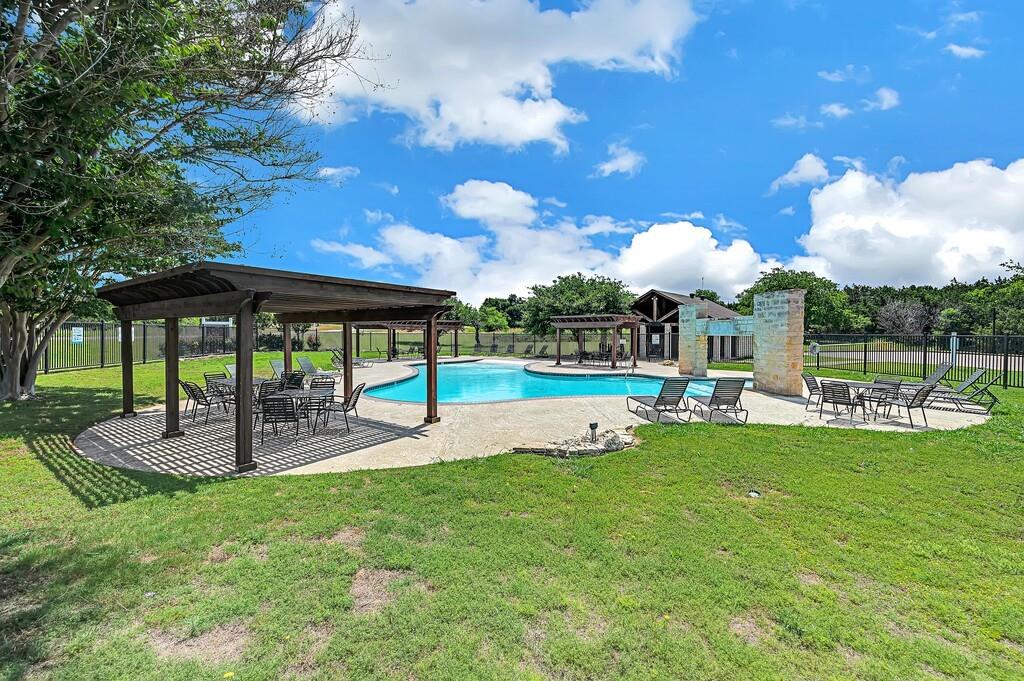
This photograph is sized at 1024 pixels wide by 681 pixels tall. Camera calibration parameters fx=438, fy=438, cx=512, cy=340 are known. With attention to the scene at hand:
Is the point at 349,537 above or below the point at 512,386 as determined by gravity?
above

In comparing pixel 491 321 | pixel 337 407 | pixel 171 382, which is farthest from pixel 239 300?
pixel 491 321

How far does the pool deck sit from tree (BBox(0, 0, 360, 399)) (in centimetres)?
279

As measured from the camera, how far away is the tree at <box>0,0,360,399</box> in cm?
380

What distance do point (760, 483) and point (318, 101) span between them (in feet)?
23.6

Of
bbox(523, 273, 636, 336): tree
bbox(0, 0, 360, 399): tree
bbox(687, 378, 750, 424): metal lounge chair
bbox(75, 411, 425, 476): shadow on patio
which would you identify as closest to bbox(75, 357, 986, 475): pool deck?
bbox(75, 411, 425, 476): shadow on patio

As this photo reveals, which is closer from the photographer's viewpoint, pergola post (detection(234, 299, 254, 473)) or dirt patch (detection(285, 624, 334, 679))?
dirt patch (detection(285, 624, 334, 679))

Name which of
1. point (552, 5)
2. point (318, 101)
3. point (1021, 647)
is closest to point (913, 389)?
point (1021, 647)

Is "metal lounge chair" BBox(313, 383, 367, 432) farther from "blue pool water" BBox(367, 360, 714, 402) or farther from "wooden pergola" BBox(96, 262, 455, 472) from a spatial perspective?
"blue pool water" BBox(367, 360, 714, 402)

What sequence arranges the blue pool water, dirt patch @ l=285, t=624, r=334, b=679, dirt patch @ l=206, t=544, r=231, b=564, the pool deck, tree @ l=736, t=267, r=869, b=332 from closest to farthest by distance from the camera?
dirt patch @ l=285, t=624, r=334, b=679, dirt patch @ l=206, t=544, r=231, b=564, the pool deck, the blue pool water, tree @ l=736, t=267, r=869, b=332

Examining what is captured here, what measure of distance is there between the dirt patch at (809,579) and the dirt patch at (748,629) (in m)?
0.67

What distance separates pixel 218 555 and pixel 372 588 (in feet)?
4.73

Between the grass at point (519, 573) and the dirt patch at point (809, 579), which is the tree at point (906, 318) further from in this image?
the dirt patch at point (809, 579)

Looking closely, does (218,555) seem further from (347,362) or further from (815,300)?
(815,300)

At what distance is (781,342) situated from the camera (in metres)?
13.1
